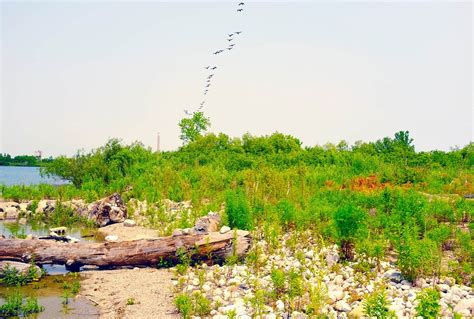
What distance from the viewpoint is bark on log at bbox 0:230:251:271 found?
9.88 metres

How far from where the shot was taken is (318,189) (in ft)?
61.2

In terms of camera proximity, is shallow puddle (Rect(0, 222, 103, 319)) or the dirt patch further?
the dirt patch

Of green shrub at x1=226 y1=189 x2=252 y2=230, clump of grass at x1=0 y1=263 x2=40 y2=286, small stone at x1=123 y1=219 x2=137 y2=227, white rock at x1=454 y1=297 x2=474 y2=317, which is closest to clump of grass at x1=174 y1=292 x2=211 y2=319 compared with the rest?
white rock at x1=454 y1=297 x2=474 y2=317

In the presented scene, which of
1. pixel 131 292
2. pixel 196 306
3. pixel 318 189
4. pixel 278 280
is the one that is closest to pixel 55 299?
pixel 131 292

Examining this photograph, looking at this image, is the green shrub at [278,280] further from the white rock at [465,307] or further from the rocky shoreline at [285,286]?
the white rock at [465,307]

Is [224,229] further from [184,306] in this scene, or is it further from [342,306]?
[342,306]

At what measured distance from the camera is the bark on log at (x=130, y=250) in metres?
9.88

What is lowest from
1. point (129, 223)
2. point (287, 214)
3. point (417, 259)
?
point (129, 223)

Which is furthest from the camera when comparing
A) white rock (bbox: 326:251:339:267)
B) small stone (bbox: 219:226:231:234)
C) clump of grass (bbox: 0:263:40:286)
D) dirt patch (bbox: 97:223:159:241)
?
dirt patch (bbox: 97:223:159:241)

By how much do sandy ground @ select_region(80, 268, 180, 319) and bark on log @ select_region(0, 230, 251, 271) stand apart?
283 millimetres

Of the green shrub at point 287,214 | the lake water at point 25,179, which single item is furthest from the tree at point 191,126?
the green shrub at point 287,214

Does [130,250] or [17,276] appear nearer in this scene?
[17,276]

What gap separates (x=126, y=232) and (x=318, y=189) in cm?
802

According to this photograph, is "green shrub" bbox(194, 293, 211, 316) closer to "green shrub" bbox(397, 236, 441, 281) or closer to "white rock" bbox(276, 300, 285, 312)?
"white rock" bbox(276, 300, 285, 312)
